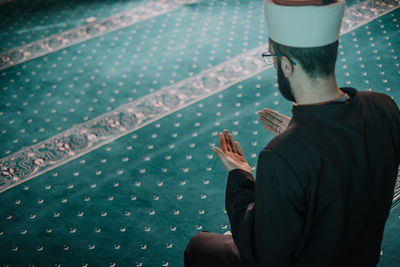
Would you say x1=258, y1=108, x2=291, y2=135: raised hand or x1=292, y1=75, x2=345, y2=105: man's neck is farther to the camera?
x1=258, y1=108, x2=291, y2=135: raised hand

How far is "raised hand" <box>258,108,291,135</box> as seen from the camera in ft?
5.01

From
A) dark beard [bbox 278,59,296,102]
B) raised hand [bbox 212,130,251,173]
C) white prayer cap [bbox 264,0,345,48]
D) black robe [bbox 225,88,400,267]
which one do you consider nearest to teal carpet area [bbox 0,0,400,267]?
raised hand [bbox 212,130,251,173]

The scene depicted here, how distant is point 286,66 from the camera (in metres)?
1.07

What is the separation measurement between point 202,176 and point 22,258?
100 centimetres

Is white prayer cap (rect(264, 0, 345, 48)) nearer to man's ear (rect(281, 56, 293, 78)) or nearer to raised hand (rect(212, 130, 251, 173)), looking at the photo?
man's ear (rect(281, 56, 293, 78))

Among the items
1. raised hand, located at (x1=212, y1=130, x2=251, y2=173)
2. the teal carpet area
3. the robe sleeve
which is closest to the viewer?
the robe sleeve

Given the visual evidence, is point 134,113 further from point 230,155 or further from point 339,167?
point 339,167

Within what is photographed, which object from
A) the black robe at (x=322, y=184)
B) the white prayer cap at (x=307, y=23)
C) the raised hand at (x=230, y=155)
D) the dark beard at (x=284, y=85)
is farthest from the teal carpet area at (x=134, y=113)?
the white prayer cap at (x=307, y=23)

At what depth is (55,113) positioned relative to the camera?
291cm

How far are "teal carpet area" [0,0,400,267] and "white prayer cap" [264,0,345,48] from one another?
3.92 feet

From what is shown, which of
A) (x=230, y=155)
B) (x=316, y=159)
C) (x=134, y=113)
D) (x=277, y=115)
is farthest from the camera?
(x=134, y=113)

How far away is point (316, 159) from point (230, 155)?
0.43 meters

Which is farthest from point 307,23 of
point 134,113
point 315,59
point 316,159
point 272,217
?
point 134,113

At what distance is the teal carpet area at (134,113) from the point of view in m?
2.06
